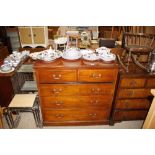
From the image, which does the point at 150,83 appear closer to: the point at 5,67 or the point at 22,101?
the point at 22,101

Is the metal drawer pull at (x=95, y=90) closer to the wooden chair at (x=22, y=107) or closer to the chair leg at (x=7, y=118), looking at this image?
the wooden chair at (x=22, y=107)

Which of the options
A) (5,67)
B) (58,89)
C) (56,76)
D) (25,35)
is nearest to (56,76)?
(56,76)

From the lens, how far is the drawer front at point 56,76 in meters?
2.24

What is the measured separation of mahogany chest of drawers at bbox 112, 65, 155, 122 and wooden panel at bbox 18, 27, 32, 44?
4.03 meters

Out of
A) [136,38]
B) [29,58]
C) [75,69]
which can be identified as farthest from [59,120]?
[136,38]

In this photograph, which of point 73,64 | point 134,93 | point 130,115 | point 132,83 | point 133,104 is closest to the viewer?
point 73,64

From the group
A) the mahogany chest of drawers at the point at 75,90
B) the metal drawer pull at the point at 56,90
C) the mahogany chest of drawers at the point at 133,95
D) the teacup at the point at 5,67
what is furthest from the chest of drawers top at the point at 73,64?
the teacup at the point at 5,67

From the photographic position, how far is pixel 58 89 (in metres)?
2.40

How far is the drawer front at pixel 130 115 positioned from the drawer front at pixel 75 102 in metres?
0.28

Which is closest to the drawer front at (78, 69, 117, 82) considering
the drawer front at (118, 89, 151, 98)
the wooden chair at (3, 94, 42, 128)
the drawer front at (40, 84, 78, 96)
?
the drawer front at (40, 84, 78, 96)

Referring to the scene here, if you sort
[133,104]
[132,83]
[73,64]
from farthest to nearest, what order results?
1. [133,104]
2. [132,83]
3. [73,64]

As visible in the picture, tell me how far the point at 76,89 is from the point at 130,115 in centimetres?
111
